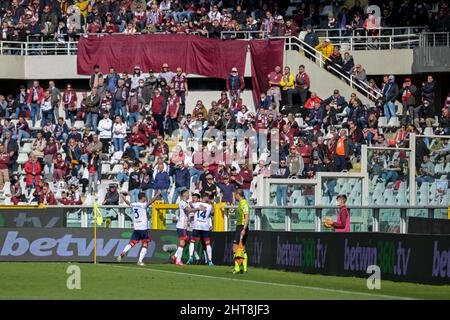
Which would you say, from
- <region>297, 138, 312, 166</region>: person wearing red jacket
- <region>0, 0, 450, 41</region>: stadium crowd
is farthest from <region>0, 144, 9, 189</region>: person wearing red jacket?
<region>297, 138, 312, 166</region>: person wearing red jacket

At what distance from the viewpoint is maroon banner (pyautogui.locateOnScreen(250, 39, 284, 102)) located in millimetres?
42469

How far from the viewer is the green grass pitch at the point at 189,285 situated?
69.4 feet

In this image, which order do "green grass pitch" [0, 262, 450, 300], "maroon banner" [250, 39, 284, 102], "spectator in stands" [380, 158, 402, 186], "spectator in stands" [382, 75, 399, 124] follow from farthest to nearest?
"maroon banner" [250, 39, 284, 102]
"spectator in stands" [382, 75, 399, 124]
"spectator in stands" [380, 158, 402, 186]
"green grass pitch" [0, 262, 450, 300]

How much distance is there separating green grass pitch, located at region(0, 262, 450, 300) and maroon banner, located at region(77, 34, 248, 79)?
15748mm

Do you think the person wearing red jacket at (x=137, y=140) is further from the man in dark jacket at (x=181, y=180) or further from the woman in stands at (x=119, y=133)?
the man in dark jacket at (x=181, y=180)

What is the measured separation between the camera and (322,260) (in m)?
26.2

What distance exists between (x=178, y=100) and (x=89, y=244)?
32.6 feet

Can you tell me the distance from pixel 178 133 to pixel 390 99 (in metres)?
6.74

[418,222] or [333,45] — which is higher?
[333,45]

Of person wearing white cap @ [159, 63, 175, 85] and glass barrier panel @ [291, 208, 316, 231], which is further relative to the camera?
person wearing white cap @ [159, 63, 175, 85]

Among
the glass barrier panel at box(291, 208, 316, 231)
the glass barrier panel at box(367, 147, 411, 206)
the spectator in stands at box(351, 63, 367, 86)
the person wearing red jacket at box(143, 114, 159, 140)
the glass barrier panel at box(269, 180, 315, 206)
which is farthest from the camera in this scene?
the spectator in stands at box(351, 63, 367, 86)

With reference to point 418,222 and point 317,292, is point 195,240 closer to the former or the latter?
point 418,222

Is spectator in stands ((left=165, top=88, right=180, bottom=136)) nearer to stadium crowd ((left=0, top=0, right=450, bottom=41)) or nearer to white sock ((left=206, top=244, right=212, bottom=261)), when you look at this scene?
stadium crowd ((left=0, top=0, right=450, bottom=41))
